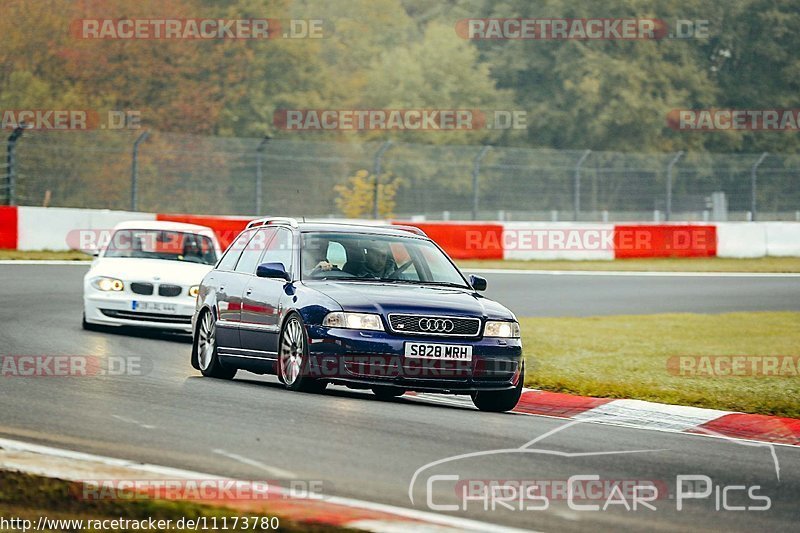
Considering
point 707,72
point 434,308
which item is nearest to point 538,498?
point 434,308

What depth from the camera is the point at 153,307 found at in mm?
16047

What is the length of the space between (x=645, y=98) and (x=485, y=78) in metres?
8.57

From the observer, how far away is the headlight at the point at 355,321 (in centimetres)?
1059

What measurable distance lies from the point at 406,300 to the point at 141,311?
6.04 meters

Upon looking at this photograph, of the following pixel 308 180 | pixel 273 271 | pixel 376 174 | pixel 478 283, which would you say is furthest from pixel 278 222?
pixel 308 180

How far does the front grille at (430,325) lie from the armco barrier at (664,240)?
24.6 metres

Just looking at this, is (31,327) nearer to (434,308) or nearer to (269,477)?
(434,308)

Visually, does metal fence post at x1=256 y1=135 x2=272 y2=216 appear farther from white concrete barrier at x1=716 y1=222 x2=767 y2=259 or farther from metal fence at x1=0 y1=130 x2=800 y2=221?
white concrete barrier at x1=716 y1=222 x2=767 y2=259

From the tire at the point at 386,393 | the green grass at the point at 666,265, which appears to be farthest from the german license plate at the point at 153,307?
the green grass at the point at 666,265

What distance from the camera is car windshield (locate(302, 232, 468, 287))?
1167 centimetres

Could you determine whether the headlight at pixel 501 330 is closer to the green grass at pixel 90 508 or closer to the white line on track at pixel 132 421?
the white line on track at pixel 132 421

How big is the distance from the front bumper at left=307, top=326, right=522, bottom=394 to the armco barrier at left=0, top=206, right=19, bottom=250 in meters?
18.9

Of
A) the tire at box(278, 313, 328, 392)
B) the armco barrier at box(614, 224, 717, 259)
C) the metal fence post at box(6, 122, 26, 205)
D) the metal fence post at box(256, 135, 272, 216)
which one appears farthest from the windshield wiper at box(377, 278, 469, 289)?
the armco barrier at box(614, 224, 717, 259)

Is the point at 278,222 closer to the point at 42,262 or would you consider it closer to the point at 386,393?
the point at 386,393
